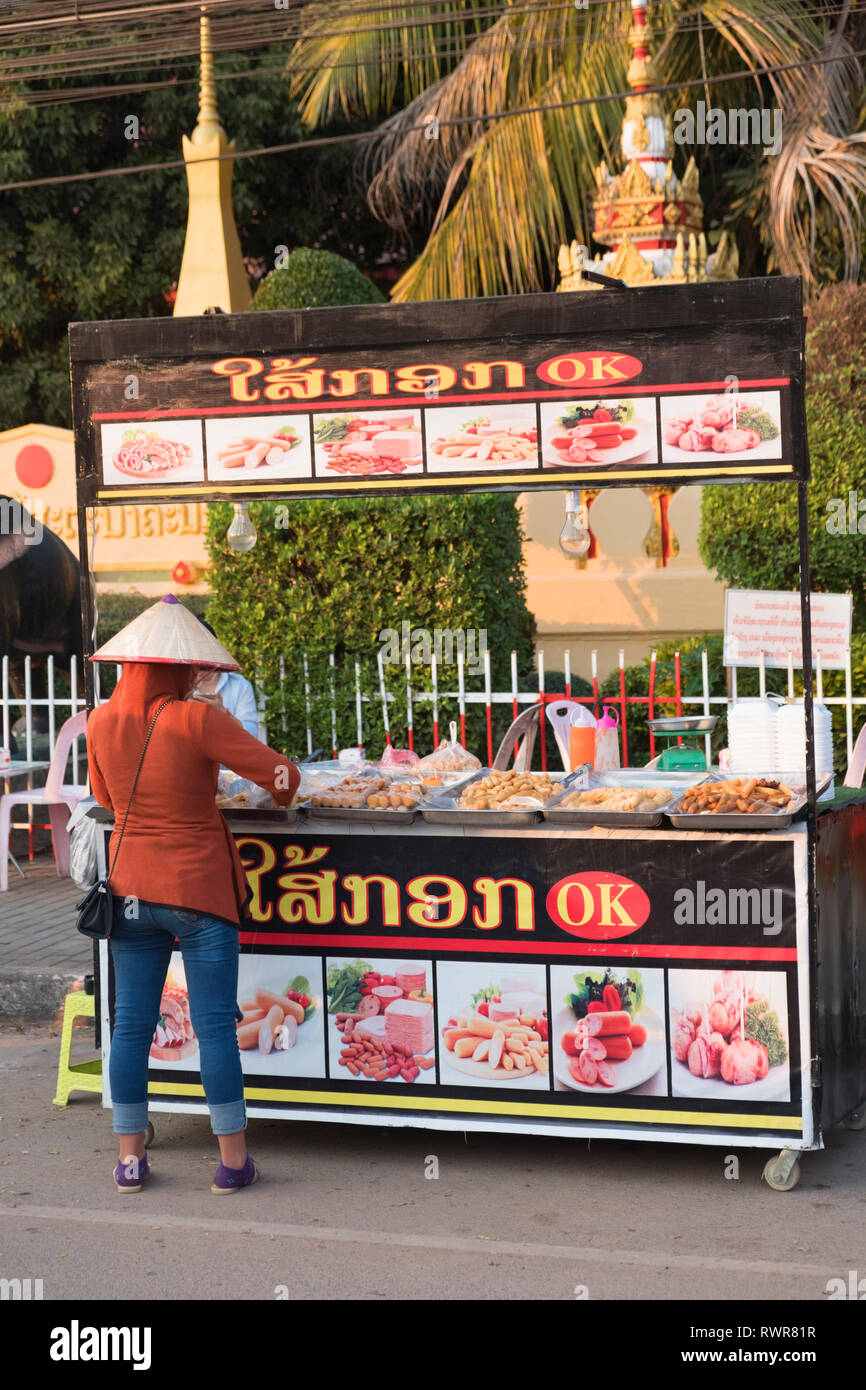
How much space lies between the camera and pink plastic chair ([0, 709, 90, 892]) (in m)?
9.14

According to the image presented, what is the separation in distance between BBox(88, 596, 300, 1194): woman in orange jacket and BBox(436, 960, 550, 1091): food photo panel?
708 millimetres

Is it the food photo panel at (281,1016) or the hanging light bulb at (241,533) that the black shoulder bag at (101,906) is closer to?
the food photo panel at (281,1016)

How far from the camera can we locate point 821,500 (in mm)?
9180

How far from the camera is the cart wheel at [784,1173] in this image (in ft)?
15.5

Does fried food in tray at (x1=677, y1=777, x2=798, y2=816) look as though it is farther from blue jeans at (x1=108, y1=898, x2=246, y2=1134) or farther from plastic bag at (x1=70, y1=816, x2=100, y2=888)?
plastic bag at (x1=70, y1=816, x2=100, y2=888)

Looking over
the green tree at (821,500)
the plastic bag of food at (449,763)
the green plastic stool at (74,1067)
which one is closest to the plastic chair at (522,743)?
the plastic bag of food at (449,763)

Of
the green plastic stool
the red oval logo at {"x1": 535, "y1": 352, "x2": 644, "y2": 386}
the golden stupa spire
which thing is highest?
the golden stupa spire

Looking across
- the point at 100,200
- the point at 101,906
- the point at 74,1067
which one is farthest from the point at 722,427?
the point at 100,200

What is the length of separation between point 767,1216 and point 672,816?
4.03ft

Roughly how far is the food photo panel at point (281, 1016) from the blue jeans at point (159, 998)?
0.32m

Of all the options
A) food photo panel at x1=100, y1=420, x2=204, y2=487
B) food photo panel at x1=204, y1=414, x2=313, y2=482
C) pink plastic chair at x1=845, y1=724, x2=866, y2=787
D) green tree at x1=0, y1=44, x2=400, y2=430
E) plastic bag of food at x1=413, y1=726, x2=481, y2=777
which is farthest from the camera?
green tree at x1=0, y1=44, x2=400, y2=430

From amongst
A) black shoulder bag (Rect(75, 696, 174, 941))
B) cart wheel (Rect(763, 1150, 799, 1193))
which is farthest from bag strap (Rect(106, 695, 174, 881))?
cart wheel (Rect(763, 1150, 799, 1193))

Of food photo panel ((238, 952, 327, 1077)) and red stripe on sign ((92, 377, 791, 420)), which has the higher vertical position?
red stripe on sign ((92, 377, 791, 420))

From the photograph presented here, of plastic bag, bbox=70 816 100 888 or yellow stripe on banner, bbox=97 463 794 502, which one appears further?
plastic bag, bbox=70 816 100 888
